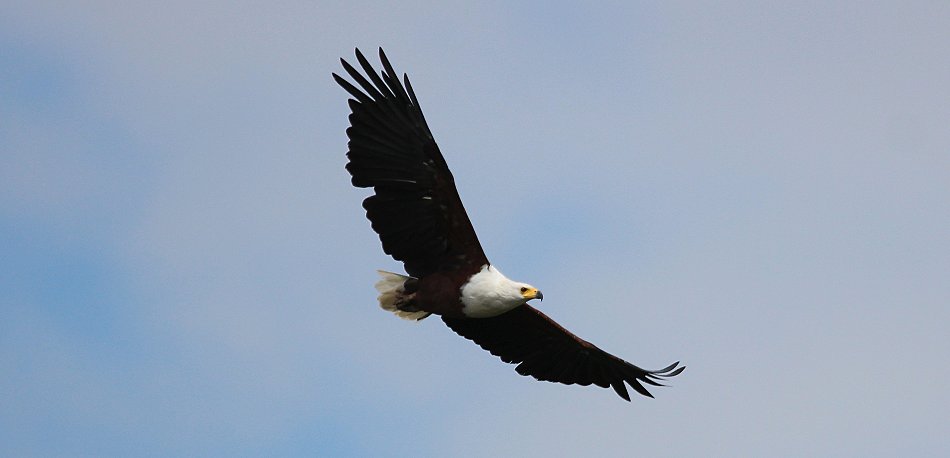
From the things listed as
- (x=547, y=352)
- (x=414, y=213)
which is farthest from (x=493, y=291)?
(x=547, y=352)

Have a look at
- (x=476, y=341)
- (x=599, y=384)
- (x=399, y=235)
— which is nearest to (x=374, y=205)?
(x=399, y=235)

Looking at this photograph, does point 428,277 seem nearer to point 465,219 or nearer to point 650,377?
point 465,219

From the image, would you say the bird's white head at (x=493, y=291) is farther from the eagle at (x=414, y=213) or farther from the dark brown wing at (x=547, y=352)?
the dark brown wing at (x=547, y=352)

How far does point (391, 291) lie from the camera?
15742 millimetres

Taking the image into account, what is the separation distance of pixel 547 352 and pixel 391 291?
7.84 feet

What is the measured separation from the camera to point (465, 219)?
595 inches

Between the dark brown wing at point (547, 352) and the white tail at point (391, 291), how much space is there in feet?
2.67

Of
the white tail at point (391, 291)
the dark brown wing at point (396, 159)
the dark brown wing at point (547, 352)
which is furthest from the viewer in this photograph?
the dark brown wing at point (547, 352)

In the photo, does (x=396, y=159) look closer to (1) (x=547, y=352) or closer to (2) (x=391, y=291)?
(2) (x=391, y=291)

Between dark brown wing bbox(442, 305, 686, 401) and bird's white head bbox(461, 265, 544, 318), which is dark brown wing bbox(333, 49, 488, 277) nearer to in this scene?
bird's white head bbox(461, 265, 544, 318)

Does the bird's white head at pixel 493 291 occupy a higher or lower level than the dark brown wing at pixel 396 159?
lower

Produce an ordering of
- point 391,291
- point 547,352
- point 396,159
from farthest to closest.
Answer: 1. point 547,352
2. point 391,291
3. point 396,159

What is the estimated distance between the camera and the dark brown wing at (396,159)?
49.1 ft

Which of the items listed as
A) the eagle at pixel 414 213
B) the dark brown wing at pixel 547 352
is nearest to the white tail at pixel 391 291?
the eagle at pixel 414 213
